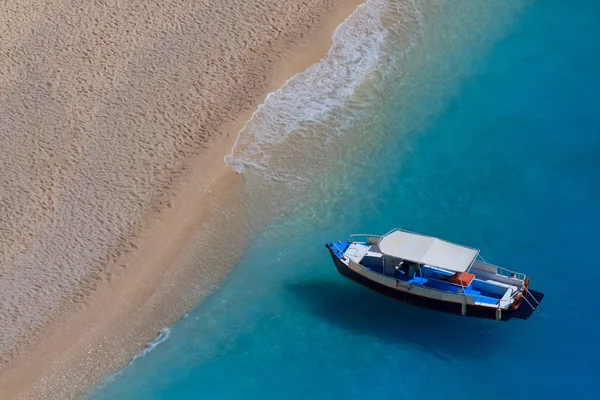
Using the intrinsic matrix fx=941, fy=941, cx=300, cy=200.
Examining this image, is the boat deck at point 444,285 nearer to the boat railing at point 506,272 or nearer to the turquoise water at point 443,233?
the boat railing at point 506,272

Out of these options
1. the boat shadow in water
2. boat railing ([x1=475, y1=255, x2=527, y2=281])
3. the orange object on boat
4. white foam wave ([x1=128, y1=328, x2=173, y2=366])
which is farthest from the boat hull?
white foam wave ([x1=128, y1=328, x2=173, y2=366])

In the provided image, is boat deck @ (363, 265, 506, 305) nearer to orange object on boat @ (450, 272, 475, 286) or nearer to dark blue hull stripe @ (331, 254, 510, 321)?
orange object on boat @ (450, 272, 475, 286)

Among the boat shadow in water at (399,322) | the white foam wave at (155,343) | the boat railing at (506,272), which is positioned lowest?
the white foam wave at (155,343)

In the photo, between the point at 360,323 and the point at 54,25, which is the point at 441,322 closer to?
the point at 360,323

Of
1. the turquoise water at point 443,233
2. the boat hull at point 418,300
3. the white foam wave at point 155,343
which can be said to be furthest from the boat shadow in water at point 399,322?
the white foam wave at point 155,343

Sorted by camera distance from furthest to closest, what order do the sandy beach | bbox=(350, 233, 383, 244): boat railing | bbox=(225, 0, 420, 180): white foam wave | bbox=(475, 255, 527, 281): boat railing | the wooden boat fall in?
1. bbox=(225, 0, 420, 180): white foam wave
2. bbox=(350, 233, 383, 244): boat railing
3. the sandy beach
4. bbox=(475, 255, 527, 281): boat railing
5. the wooden boat
